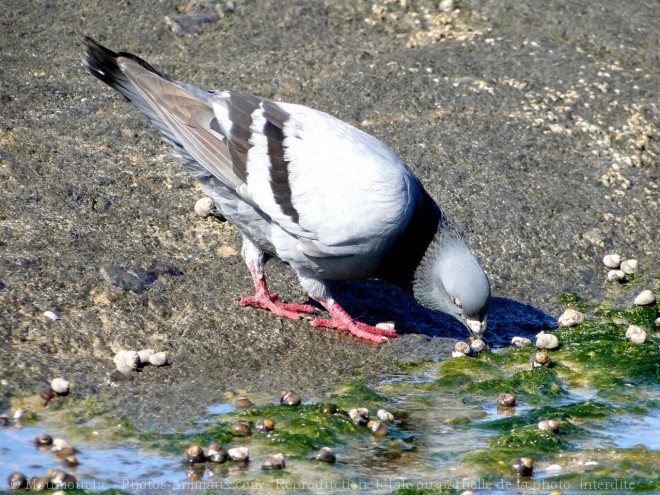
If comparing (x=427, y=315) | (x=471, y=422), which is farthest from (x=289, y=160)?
(x=471, y=422)

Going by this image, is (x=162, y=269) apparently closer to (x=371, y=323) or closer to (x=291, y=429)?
(x=371, y=323)

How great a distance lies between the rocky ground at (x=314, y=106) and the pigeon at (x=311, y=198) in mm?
317

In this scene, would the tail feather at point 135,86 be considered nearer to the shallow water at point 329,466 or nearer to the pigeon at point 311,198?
the pigeon at point 311,198

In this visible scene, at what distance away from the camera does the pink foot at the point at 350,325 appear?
561cm

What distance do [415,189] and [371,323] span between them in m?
0.96

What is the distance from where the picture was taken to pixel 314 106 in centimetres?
748

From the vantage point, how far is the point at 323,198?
212 inches

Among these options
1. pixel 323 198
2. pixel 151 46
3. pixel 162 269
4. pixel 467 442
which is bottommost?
pixel 467 442

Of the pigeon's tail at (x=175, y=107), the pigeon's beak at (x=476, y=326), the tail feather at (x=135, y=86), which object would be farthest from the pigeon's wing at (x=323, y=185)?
the pigeon's beak at (x=476, y=326)

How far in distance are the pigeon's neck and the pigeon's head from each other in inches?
1.7

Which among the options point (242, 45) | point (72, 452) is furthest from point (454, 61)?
point (72, 452)

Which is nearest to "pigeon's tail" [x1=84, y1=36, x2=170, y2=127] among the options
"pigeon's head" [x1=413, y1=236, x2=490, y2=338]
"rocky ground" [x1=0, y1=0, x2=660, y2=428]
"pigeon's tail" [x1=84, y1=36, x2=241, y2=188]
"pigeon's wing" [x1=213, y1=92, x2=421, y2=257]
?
"pigeon's tail" [x1=84, y1=36, x2=241, y2=188]

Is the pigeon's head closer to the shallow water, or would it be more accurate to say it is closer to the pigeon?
the pigeon

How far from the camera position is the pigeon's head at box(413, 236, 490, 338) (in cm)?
550
